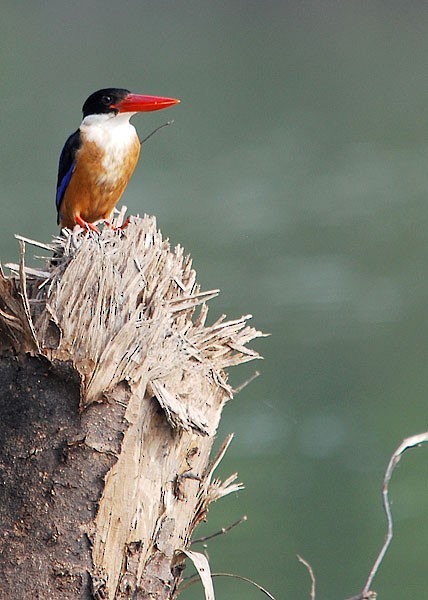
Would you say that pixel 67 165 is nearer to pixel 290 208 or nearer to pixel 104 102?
pixel 104 102

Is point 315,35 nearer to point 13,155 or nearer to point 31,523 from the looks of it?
point 13,155

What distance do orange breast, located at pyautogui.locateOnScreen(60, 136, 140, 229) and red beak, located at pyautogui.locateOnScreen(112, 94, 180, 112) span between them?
0.12 m

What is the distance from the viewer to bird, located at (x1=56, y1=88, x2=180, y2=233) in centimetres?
373

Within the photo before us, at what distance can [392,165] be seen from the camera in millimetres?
20953

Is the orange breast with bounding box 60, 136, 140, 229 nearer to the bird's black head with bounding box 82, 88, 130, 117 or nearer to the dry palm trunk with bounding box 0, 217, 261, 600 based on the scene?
the bird's black head with bounding box 82, 88, 130, 117

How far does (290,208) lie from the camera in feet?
65.4

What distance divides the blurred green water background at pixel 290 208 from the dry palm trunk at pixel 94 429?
30.8 ft

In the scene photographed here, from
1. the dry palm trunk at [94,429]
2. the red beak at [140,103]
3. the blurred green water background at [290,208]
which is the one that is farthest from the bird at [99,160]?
the blurred green water background at [290,208]

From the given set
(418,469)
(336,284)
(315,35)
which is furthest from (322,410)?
(315,35)

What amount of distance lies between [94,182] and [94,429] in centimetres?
167

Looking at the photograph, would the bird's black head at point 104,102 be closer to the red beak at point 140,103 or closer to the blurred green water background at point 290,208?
the red beak at point 140,103

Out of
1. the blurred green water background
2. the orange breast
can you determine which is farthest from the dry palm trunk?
the blurred green water background

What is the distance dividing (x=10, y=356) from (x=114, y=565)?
1.48 ft

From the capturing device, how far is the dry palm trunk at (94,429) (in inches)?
84.8
